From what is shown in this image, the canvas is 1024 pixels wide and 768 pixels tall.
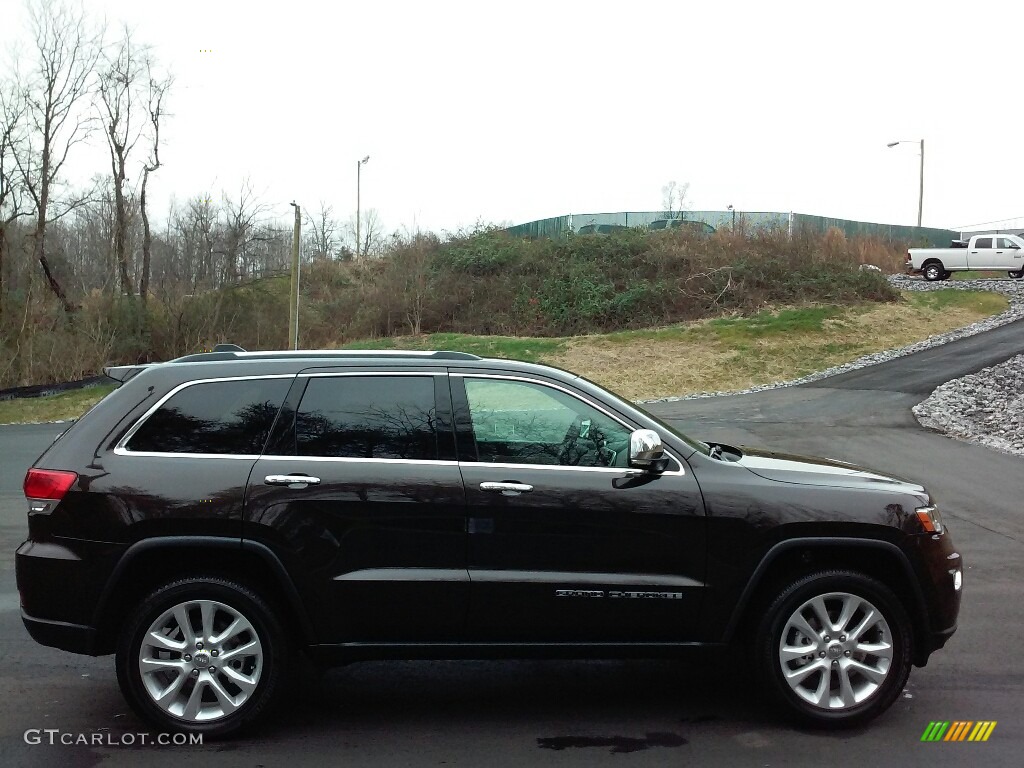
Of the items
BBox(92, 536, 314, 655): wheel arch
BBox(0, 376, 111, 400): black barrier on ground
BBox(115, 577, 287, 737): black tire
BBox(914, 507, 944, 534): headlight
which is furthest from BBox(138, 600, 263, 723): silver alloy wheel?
BBox(0, 376, 111, 400): black barrier on ground

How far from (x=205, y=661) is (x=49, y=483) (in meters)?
1.10

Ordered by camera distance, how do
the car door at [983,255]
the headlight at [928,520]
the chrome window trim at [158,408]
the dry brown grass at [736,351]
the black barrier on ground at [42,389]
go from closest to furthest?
the chrome window trim at [158,408] → the headlight at [928,520] → the dry brown grass at [736,351] → the black barrier on ground at [42,389] → the car door at [983,255]

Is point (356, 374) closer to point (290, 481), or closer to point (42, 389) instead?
point (290, 481)

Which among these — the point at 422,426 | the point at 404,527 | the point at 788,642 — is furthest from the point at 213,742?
the point at 788,642

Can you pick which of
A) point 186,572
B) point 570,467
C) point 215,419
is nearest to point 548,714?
point 570,467

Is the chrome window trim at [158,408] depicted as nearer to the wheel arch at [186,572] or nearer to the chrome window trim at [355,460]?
the chrome window trim at [355,460]

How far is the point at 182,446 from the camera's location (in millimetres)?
4359

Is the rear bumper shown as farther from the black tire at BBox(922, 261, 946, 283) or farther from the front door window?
the black tire at BBox(922, 261, 946, 283)

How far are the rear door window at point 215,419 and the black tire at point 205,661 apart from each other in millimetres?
635

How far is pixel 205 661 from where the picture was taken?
13.8 feet

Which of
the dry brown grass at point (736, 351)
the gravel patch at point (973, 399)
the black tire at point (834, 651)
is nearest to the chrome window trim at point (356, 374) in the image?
the black tire at point (834, 651)

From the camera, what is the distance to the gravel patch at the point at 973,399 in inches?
599

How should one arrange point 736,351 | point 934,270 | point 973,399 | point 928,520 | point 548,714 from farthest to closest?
point 934,270, point 736,351, point 973,399, point 548,714, point 928,520

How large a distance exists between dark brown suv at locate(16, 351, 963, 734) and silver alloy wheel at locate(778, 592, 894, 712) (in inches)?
0.4
